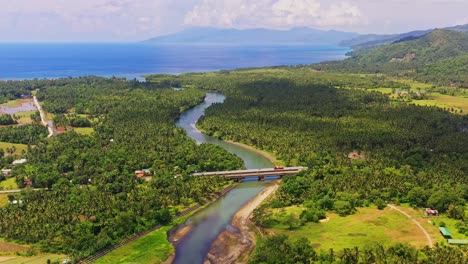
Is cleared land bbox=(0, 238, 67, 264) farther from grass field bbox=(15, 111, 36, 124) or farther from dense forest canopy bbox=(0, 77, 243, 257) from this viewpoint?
grass field bbox=(15, 111, 36, 124)

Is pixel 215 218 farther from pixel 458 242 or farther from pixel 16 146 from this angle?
pixel 16 146

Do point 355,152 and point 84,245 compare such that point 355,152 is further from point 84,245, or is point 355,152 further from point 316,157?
point 84,245

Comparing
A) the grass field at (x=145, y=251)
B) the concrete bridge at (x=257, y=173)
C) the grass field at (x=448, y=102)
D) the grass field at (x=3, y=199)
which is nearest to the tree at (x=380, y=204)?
the concrete bridge at (x=257, y=173)

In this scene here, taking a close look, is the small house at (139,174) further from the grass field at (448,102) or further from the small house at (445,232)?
the grass field at (448,102)

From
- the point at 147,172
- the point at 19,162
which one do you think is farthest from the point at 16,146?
the point at 147,172

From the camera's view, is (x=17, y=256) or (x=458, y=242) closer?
(x=17, y=256)

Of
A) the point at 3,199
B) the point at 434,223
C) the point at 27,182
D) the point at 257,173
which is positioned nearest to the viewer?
the point at 434,223

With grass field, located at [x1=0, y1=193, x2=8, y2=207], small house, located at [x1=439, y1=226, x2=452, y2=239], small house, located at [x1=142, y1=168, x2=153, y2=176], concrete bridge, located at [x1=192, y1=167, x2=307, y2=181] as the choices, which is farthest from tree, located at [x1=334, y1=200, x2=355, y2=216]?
grass field, located at [x1=0, y1=193, x2=8, y2=207]

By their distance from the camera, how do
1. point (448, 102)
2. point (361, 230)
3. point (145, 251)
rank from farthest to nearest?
point (448, 102)
point (361, 230)
point (145, 251)
